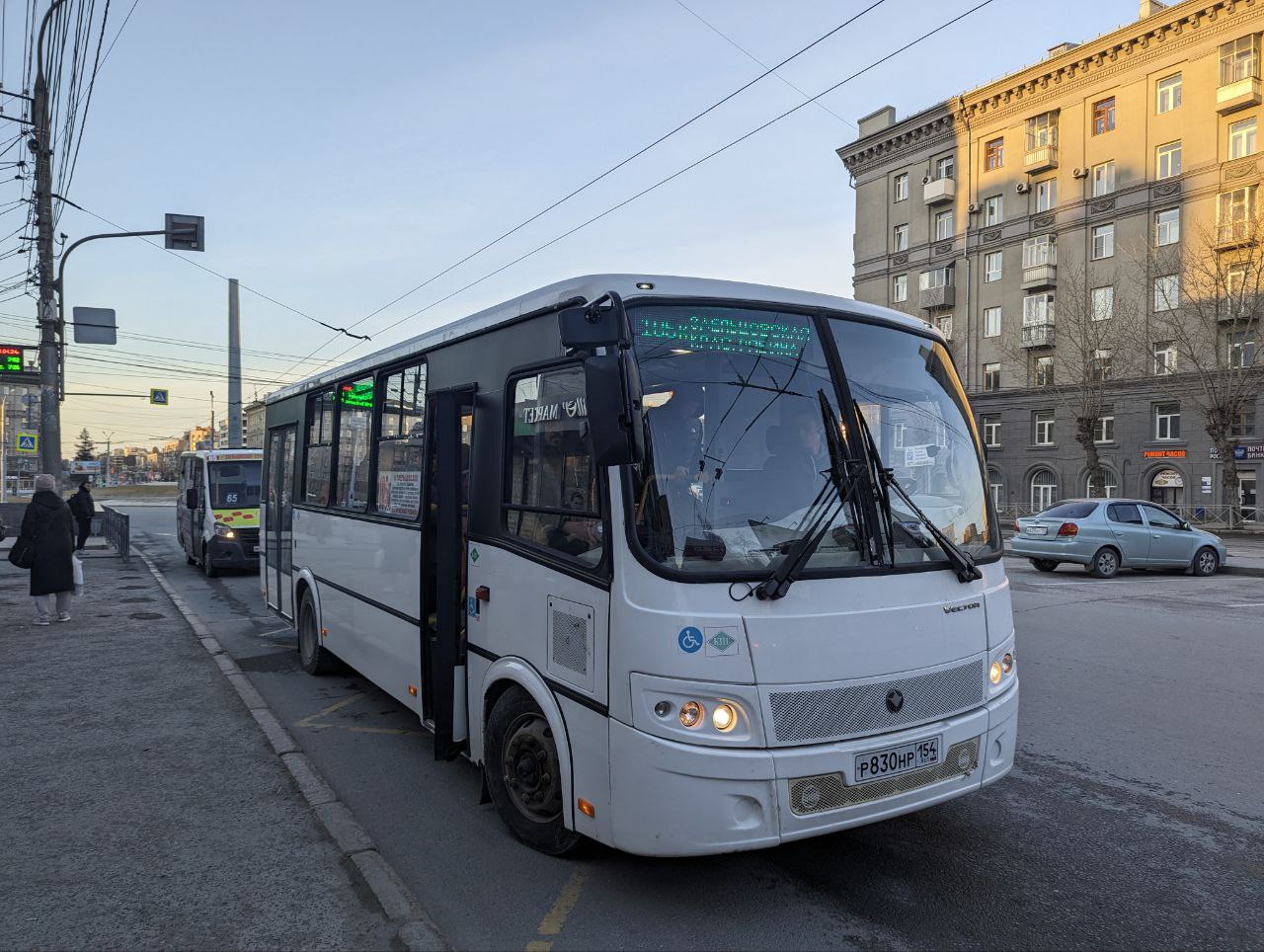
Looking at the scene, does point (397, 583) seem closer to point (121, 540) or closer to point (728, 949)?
point (728, 949)

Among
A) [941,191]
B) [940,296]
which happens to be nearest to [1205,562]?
[940,296]

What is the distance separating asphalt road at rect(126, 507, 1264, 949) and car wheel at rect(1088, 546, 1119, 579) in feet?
35.1

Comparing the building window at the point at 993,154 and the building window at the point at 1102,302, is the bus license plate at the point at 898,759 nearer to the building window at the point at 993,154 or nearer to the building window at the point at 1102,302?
the building window at the point at 1102,302

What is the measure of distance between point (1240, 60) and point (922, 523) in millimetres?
42408

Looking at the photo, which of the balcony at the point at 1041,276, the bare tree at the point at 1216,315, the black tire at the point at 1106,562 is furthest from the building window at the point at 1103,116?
the black tire at the point at 1106,562

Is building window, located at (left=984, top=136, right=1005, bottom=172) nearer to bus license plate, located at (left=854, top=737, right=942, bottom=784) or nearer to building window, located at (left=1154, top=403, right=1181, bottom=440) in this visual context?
building window, located at (left=1154, top=403, right=1181, bottom=440)

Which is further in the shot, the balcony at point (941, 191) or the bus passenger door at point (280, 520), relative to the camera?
the balcony at point (941, 191)

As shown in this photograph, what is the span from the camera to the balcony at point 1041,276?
43.1 metres

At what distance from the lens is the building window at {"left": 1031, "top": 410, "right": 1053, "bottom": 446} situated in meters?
43.6

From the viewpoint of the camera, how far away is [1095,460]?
38.2 metres

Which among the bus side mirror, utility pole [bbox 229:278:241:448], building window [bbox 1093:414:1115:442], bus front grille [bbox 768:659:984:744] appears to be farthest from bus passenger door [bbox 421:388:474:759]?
building window [bbox 1093:414:1115:442]

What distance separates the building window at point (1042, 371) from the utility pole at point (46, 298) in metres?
39.0

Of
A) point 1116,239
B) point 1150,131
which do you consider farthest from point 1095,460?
point 1150,131

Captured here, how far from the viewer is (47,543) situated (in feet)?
35.4
